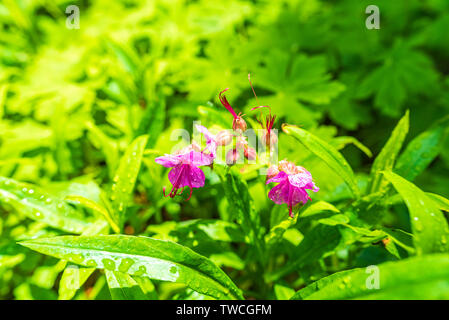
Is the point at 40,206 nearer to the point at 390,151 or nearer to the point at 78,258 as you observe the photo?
the point at 78,258

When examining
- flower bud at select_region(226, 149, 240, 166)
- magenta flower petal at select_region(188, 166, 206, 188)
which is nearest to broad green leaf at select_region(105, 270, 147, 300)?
magenta flower petal at select_region(188, 166, 206, 188)

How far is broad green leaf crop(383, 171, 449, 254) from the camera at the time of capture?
39.4 inches

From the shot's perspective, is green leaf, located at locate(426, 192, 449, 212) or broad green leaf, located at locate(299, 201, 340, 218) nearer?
green leaf, located at locate(426, 192, 449, 212)

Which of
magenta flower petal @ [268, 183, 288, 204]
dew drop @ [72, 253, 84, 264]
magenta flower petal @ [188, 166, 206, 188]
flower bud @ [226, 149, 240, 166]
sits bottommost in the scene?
dew drop @ [72, 253, 84, 264]

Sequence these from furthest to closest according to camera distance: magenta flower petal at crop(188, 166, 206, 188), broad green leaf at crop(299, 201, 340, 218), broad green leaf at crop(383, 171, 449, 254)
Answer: broad green leaf at crop(299, 201, 340, 218)
magenta flower petal at crop(188, 166, 206, 188)
broad green leaf at crop(383, 171, 449, 254)

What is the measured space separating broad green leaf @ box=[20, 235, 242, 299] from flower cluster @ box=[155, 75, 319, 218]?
8.3 inches

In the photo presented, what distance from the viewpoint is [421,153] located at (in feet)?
4.78

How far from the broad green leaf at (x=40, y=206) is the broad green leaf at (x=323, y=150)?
969mm

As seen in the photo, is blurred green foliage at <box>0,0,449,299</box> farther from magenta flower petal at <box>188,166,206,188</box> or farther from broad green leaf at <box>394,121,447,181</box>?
magenta flower petal at <box>188,166,206,188</box>

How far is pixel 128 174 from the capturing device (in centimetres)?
141

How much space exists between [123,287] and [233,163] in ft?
1.95

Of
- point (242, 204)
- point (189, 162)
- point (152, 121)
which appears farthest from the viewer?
point (152, 121)

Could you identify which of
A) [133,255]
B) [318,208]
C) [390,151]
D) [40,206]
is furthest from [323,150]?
[40,206]

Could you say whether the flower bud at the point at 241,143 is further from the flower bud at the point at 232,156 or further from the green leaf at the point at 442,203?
the green leaf at the point at 442,203
